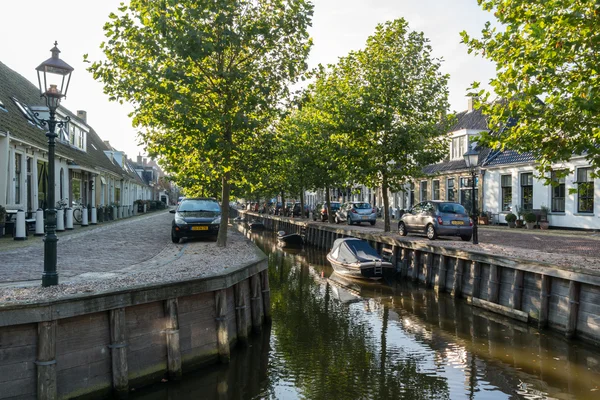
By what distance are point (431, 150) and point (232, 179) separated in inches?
438

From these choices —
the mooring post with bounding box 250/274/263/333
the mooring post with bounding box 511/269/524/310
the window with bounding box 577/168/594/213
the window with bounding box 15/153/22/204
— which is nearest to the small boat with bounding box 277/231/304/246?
the window with bounding box 15/153/22/204

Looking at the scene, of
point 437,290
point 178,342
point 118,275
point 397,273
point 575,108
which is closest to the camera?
point 178,342

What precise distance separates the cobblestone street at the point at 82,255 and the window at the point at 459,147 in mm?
25796

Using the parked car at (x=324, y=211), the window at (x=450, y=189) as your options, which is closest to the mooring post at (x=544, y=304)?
the window at (x=450, y=189)

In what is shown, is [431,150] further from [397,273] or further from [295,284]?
[295,284]

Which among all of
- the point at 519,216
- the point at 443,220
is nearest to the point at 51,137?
the point at 443,220

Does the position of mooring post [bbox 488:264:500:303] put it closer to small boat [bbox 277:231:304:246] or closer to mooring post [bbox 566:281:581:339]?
mooring post [bbox 566:281:581:339]

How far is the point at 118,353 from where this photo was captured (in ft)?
24.1

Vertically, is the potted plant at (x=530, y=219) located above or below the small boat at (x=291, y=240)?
above

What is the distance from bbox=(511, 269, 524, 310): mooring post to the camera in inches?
498

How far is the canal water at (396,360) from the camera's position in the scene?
8031 millimetres

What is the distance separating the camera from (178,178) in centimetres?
1827

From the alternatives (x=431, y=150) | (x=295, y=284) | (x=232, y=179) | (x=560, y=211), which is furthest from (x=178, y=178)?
(x=560, y=211)

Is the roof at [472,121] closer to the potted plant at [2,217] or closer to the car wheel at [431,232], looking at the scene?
the car wheel at [431,232]
